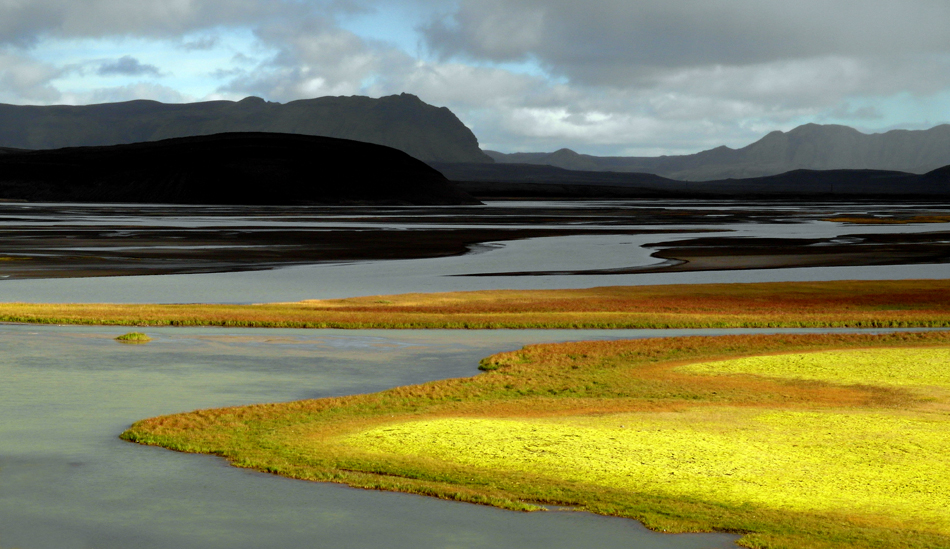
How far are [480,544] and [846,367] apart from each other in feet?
50.6

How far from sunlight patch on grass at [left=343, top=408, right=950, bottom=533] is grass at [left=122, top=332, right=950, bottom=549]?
0.13ft

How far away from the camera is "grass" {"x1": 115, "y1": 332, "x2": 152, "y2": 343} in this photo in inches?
1107

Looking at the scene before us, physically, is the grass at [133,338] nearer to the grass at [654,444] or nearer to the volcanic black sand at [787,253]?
the grass at [654,444]

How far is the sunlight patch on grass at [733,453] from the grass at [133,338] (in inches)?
506

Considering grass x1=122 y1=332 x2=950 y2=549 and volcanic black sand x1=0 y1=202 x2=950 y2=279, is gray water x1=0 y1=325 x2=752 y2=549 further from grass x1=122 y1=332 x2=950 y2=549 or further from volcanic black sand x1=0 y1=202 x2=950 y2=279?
volcanic black sand x1=0 y1=202 x2=950 y2=279

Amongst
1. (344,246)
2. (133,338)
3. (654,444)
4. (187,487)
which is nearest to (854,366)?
(654,444)

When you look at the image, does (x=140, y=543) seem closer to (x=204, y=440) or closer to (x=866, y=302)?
(x=204, y=440)

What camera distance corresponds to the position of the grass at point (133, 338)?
92.2 ft

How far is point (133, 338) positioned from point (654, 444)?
16.8 m

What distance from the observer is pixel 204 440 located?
16.3 meters

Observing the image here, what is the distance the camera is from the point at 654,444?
16.0m

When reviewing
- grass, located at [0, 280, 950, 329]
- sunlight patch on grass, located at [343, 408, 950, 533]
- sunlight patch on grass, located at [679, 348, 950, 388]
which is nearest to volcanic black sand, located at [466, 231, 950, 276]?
grass, located at [0, 280, 950, 329]

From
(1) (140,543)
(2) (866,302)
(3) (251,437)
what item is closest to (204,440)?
(3) (251,437)

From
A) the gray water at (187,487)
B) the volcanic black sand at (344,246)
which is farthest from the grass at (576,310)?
the volcanic black sand at (344,246)
